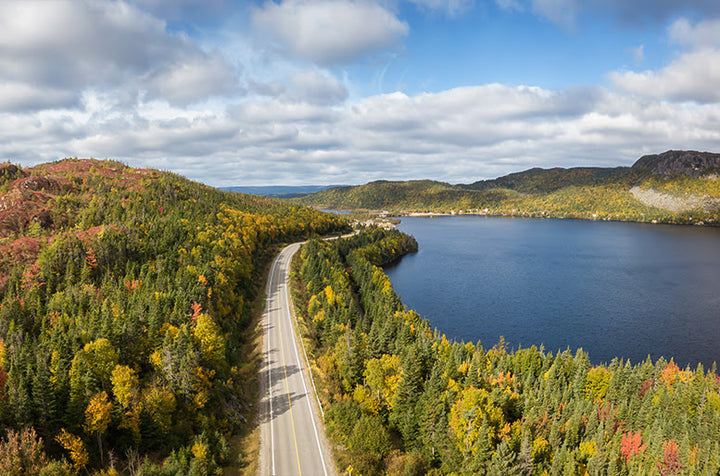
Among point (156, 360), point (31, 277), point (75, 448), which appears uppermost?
point (31, 277)

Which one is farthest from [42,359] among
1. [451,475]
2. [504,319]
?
[504,319]

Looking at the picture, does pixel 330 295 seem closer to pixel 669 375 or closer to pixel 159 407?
pixel 159 407

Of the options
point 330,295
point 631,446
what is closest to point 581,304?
point 631,446

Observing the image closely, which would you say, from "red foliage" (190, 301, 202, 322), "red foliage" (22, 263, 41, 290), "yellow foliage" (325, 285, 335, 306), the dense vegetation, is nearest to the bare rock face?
"red foliage" (22, 263, 41, 290)

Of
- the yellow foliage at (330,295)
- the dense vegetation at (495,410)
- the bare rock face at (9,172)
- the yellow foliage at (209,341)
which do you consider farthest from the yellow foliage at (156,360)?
the bare rock face at (9,172)

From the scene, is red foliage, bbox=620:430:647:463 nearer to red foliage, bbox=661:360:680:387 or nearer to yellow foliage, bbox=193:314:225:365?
red foliage, bbox=661:360:680:387

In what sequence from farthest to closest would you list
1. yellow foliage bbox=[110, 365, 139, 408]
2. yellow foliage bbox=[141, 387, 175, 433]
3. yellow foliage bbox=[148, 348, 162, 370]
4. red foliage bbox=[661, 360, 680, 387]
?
red foliage bbox=[661, 360, 680, 387] → yellow foliage bbox=[148, 348, 162, 370] → yellow foliage bbox=[110, 365, 139, 408] → yellow foliage bbox=[141, 387, 175, 433]

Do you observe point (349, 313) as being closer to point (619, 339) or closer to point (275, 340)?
point (275, 340)
